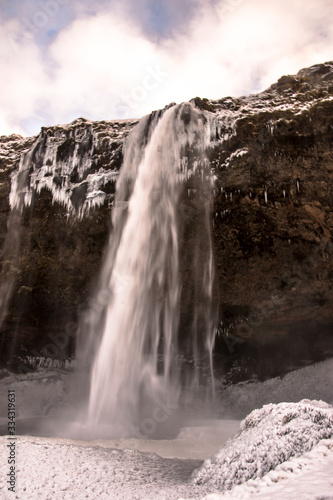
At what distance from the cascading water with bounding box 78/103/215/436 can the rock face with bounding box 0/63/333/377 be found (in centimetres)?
40

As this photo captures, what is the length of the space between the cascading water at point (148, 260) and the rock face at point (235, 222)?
1.33 ft

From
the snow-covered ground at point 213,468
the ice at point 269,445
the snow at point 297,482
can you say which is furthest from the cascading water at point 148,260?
the snow at point 297,482

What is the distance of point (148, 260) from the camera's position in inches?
419

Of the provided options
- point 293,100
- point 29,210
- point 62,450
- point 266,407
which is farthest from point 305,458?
point 29,210

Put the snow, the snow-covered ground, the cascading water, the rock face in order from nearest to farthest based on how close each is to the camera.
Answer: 1. the snow
2. the snow-covered ground
3. the rock face
4. the cascading water

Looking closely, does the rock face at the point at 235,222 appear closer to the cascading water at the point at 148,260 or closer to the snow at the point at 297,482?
the cascading water at the point at 148,260

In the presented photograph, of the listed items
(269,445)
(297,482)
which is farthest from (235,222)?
(297,482)

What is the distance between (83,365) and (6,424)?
271 centimetres

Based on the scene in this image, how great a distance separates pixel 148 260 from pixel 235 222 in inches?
110

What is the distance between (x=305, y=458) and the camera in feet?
11.9

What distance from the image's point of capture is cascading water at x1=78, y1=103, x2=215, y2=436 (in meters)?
10.5

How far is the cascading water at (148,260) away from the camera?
10.5 m

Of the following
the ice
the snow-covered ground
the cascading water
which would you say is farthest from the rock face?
the ice

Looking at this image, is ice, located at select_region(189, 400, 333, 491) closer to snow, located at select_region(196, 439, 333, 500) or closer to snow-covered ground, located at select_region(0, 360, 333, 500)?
snow-covered ground, located at select_region(0, 360, 333, 500)
